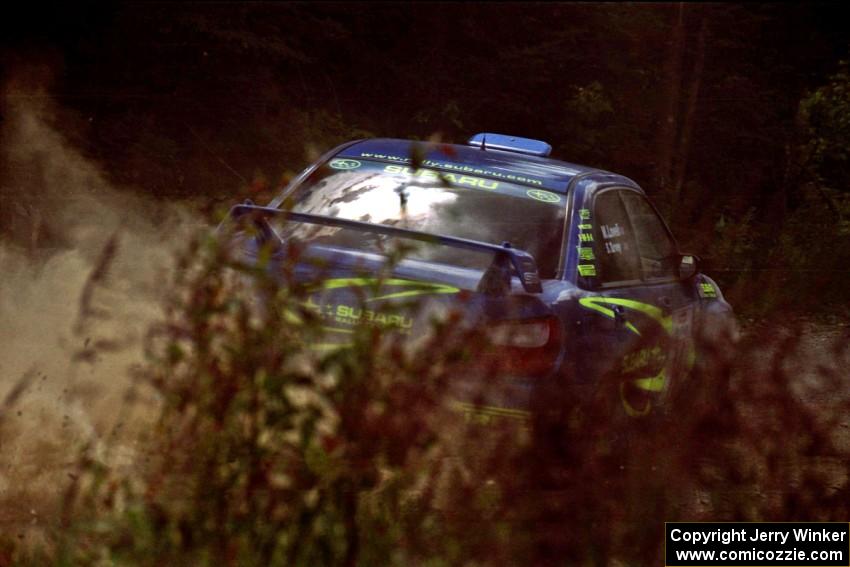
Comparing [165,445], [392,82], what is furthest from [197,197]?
[165,445]

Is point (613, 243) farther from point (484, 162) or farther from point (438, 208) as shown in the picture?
point (438, 208)

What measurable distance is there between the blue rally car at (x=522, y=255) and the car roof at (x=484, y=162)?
0.01 metres

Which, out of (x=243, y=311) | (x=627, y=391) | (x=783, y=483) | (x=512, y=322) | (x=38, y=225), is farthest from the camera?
(x=38, y=225)

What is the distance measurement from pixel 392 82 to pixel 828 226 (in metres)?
7.70

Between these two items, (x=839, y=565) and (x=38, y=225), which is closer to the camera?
(x=839, y=565)

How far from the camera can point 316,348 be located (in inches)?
146

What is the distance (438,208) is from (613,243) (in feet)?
3.46

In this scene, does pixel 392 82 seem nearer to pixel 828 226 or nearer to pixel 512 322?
pixel 828 226

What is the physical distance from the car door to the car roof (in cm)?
22

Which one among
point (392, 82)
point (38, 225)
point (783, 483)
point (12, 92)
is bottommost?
point (783, 483)

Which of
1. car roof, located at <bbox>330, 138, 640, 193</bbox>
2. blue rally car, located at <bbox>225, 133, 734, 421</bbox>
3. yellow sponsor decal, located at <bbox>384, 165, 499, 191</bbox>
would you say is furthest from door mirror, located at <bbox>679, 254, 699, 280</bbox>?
yellow sponsor decal, located at <bbox>384, 165, 499, 191</bbox>

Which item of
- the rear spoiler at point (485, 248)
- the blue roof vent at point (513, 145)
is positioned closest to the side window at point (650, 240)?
the blue roof vent at point (513, 145)

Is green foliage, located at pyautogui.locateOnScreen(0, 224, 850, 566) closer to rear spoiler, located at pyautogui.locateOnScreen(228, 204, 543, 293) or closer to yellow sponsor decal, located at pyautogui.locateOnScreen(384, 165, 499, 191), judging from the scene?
rear spoiler, located at pyautogui.locateOnScreen(228, 204, 543, 293)

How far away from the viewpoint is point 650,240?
7.27 meters
